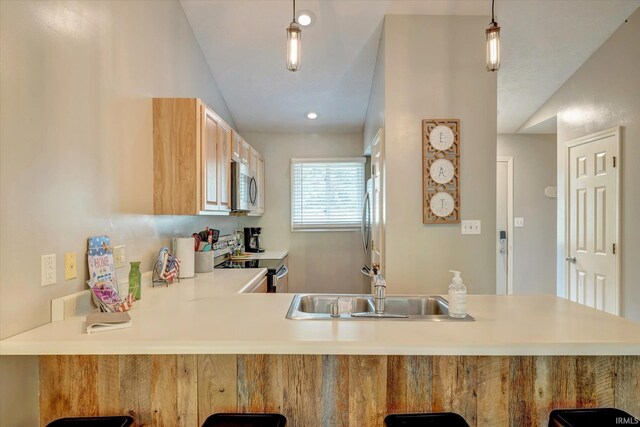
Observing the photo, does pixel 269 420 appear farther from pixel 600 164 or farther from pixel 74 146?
pixel 600 164

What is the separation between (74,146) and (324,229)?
3542mm

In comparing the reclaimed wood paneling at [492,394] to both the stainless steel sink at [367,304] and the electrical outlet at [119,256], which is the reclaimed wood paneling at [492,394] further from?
the electrical outlet at [119,256]

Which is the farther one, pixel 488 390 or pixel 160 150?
pixel 160 150

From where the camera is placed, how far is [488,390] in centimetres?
133

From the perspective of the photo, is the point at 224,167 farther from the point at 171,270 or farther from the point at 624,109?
the point at 624,109

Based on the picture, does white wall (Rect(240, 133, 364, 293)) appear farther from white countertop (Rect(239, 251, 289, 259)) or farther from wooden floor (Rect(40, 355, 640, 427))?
wooden floor (Rect(40, 355, 640, 427))

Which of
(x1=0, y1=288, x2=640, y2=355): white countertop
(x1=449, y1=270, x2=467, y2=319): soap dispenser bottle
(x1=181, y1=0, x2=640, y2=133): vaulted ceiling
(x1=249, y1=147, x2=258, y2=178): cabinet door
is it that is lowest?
(x1=0, y1=288, x2=640, y2=355): white countertop

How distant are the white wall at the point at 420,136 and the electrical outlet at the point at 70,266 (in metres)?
2.07

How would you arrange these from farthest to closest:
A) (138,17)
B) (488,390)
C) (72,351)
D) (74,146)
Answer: (138,17)
(74,146)
(488,390)
(72,351)

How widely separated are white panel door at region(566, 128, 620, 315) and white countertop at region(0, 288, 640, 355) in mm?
2221

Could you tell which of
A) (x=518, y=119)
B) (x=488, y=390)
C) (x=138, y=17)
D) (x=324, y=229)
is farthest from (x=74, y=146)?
(x=518, y=119)

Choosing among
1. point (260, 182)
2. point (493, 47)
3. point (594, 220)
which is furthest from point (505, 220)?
point (493, 47)

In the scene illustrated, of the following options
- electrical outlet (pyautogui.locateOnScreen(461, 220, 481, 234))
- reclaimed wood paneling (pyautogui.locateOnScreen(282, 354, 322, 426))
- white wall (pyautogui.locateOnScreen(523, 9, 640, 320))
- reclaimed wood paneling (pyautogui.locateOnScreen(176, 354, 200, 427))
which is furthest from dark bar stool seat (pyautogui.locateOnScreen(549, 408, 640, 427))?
white wall (pyautogui.locateOnScreen(523, 9, 640, 320))

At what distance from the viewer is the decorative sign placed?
2.76m
